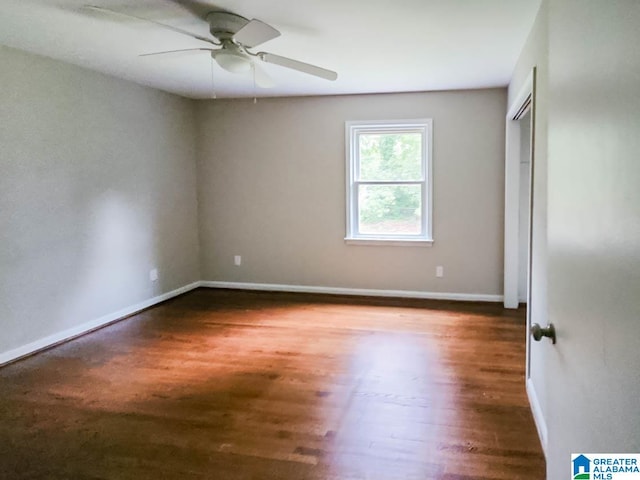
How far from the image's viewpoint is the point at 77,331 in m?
4.22

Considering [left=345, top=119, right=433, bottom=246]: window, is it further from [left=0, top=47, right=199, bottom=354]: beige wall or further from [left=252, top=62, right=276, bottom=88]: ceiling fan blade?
[left=0, top=47, right=199, bottom=354]: beige wall

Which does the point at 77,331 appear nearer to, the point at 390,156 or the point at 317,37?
the point at 317,37

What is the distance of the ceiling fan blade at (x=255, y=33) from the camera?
99.0 inches

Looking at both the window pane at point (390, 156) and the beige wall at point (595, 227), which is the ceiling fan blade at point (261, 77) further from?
the beige wall at point (595, 227)

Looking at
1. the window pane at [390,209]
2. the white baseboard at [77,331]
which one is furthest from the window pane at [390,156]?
the white baseboard at [77,331]

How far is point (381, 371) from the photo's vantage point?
11.0 ft

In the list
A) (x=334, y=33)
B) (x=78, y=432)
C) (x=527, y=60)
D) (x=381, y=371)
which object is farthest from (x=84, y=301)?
(x=527, y=60)

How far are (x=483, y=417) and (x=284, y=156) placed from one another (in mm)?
3830

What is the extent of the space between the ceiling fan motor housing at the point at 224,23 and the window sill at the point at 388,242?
3.04m

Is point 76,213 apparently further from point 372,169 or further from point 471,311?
point 471,311

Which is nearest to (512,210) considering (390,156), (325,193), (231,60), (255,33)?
(390,156)

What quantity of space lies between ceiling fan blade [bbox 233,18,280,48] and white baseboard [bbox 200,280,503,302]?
3443 millimetres

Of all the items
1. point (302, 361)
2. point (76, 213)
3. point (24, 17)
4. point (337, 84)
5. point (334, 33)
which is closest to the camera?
point (24, 17)

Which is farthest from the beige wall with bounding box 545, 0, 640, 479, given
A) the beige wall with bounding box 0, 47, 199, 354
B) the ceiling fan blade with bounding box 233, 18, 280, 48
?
the beige wall with bounding box 0, 47, 199, 354
